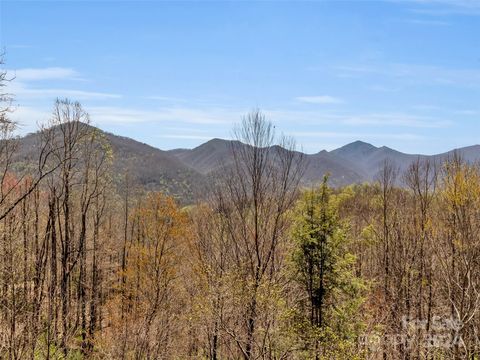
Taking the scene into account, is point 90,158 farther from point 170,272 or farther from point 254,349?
point 254,349

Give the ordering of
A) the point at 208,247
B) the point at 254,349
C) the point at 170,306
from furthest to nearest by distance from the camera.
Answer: the point at 170,306 → the point at 208,247 → the point at 254,349

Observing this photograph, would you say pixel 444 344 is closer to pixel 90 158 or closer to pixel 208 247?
pixel 208 247

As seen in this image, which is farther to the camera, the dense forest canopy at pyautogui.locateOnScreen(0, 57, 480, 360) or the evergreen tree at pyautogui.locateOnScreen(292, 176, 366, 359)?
the evergreen tree at pyautogui.locateOnScreen(292, 176, 366, 359)

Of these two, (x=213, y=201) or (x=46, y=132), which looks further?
(x=213, y=201)

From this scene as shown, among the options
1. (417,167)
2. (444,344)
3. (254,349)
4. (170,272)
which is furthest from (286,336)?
(170,272)

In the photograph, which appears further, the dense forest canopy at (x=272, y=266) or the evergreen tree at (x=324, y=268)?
the evergreen tree at (x=324, y=268)

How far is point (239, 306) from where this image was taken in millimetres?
17000

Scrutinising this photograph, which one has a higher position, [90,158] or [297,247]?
[90,158]

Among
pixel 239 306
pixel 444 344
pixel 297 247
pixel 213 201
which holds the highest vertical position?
pixel 213 201

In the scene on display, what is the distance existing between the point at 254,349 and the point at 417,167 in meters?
14.2

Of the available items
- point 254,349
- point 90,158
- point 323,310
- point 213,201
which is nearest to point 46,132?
point 90,158

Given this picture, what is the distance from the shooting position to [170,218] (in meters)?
31.9

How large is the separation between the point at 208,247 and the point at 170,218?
727 cm

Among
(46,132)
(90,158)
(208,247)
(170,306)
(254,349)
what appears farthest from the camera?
(170,306)
